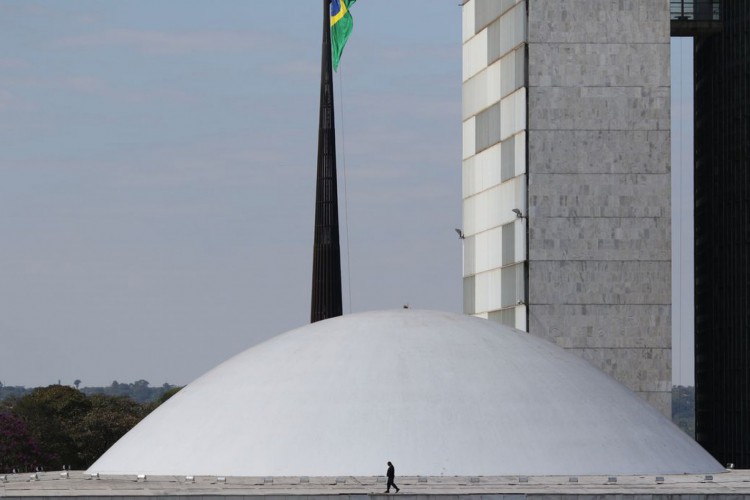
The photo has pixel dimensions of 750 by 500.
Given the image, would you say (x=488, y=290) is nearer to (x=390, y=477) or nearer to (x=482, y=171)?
(x=482, y=171)

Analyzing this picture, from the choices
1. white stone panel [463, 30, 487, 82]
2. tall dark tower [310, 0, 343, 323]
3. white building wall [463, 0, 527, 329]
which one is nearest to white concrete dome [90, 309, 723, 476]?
white building wall [463, 0, 527, 329]

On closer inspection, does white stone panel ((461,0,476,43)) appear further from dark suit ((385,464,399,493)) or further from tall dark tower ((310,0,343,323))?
dark suit ((385,464,399,493))

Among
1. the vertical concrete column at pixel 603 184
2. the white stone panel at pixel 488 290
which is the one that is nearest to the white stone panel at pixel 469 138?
the white stone panel at pixel 488 290

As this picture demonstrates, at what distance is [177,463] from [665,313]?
52078 mm

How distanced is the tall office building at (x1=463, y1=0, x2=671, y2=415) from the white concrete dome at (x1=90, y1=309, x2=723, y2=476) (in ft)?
113

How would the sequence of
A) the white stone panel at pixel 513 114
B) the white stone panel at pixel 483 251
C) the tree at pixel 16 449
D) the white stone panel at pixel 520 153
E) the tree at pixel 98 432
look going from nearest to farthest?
the white stone panel at pixel 520 153, the white stone panel at pixel 513 114, the white stone panel at pixel 483 251, the tree at pixel 16 449, the tree at pixel 98 432

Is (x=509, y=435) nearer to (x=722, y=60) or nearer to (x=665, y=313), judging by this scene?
(x=665, y=313)

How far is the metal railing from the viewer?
399ft

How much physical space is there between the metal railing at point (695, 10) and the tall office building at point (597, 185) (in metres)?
9.03

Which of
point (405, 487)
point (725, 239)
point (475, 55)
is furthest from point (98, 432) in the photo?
point (405, 487)

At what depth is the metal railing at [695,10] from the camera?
399 feet

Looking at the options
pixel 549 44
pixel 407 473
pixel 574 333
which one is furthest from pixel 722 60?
pixel 407 473

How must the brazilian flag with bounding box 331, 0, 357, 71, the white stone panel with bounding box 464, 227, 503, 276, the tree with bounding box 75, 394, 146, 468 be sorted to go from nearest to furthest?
the white stone panel with bounding box 464, 227, 503, 276 → the brazilian flag with bounding box 331, 0, 357, 71 → the tree with bounding box 75, 394, 146, 468

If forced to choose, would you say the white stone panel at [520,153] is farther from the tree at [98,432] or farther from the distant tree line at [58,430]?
the tree at [98,432]
